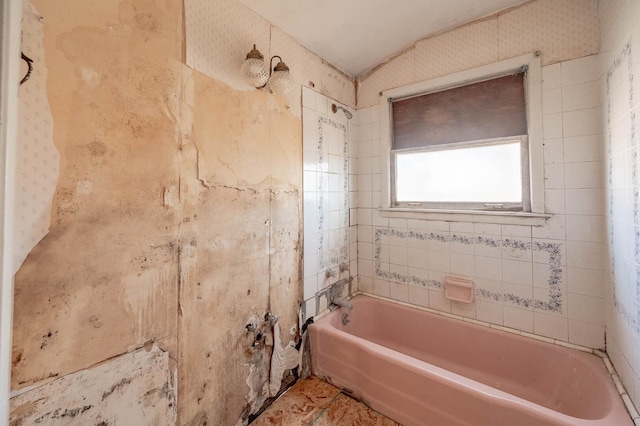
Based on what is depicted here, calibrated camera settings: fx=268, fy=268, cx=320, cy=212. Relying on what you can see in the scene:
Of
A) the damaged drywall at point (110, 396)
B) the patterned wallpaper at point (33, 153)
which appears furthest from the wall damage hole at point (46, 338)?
the patterned wallpaper at point (33, 153)

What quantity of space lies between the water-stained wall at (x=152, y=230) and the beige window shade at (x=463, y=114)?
113cm

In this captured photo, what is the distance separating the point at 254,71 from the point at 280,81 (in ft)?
0.58

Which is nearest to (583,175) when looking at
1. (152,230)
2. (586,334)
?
(586,334)

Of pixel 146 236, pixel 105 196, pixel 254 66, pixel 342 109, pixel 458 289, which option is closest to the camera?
pixel 105 196

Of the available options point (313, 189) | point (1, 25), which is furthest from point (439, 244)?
point (1, 25)

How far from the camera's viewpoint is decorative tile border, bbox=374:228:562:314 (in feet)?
5.60

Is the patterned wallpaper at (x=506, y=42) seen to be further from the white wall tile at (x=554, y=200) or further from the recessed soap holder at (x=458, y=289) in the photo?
the recessed soap holder at (x=458, y=289)

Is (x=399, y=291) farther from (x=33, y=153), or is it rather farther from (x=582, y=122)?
(x=33, y=153)

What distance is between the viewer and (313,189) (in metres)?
2.02

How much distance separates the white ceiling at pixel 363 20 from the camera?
166 centimetres

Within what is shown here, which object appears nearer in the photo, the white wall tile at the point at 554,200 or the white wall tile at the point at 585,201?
the white wall tile at the point at 585,201

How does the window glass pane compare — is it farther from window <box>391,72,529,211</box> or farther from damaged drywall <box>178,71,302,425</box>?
damaged drywall <box>178,71,302,425</box>

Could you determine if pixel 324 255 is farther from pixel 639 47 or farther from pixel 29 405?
pixel 639 47

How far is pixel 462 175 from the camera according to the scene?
6.85 feet
